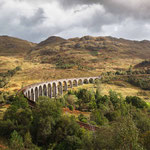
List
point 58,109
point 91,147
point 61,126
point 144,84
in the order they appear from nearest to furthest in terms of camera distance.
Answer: point 91,147 < point 61,126 < point 58,109 < point 144,84

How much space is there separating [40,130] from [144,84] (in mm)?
78281

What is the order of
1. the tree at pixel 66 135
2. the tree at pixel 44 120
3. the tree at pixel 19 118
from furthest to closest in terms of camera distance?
1. the tree at pixel 19 118
2. the tree at pixel 44 120
3. the tree at pixel 66 135

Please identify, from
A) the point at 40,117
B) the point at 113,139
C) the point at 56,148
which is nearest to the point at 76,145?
the point at 56,148

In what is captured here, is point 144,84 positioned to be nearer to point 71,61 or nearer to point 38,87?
point 38,87

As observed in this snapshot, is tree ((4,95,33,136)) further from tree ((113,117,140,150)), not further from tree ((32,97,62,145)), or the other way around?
tree ((113,117,140,150))

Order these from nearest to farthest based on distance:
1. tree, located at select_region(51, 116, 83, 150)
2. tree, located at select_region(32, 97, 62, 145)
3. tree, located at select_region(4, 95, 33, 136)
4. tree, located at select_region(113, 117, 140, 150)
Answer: tree, located at select_region(113, 117, 140, 150), tree, located at select_region(51, 116, 83, 150), tree, located at select_region(32, 97, 62, 145), tree, located at select_region(4, 95, 33, 136)

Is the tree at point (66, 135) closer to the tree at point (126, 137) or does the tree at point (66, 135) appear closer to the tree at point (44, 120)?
the tree at point (44, 120)

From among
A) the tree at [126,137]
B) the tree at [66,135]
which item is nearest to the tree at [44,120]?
the tree at [66,135]

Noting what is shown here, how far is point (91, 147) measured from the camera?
48.4 feet

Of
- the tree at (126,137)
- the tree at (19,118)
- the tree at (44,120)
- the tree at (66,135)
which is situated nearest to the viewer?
the tree at (126,137)

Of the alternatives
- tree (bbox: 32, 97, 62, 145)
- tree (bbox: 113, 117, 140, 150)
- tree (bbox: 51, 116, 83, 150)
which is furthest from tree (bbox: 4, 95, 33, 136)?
tree (bbox: 113, 117, 140, 150)

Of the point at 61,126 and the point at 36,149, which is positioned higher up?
the point at 61,126

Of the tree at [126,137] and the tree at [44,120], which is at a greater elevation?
the tree at [126,137]

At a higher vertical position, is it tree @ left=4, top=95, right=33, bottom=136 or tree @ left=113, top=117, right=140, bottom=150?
tree @ left=113, top=117, right=140, bottom=150
